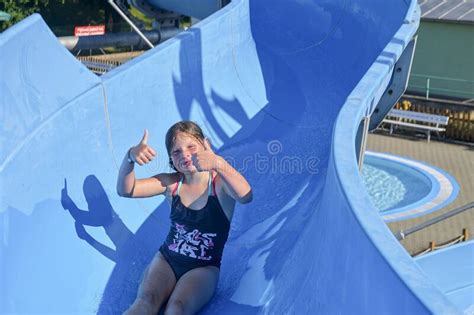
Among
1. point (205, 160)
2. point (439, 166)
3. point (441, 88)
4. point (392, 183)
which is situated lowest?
point (441, 88)

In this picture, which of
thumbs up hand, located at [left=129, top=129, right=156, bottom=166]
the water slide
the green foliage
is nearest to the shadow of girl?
the water slide

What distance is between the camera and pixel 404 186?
9828 millimetres

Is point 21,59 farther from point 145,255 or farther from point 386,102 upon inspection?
point 386,102

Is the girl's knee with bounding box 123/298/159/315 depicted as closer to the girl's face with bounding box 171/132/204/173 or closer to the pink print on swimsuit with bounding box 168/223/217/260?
the pink print on swimsuit with bounding box 168/223/217/260

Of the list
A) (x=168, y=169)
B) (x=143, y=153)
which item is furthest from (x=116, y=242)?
(x=168, y=169)

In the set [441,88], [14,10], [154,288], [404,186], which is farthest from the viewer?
[14,10]

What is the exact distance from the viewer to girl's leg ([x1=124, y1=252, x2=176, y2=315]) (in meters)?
2.80

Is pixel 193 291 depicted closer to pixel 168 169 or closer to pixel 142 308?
pixel 142 308

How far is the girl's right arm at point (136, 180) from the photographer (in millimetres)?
2896

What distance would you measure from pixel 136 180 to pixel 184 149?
299 mm

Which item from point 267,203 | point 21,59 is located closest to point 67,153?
point 21,59

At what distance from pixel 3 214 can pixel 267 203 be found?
6.66 feet

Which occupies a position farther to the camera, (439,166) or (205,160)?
(439,166)

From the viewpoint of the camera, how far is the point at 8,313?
2.52 metres
